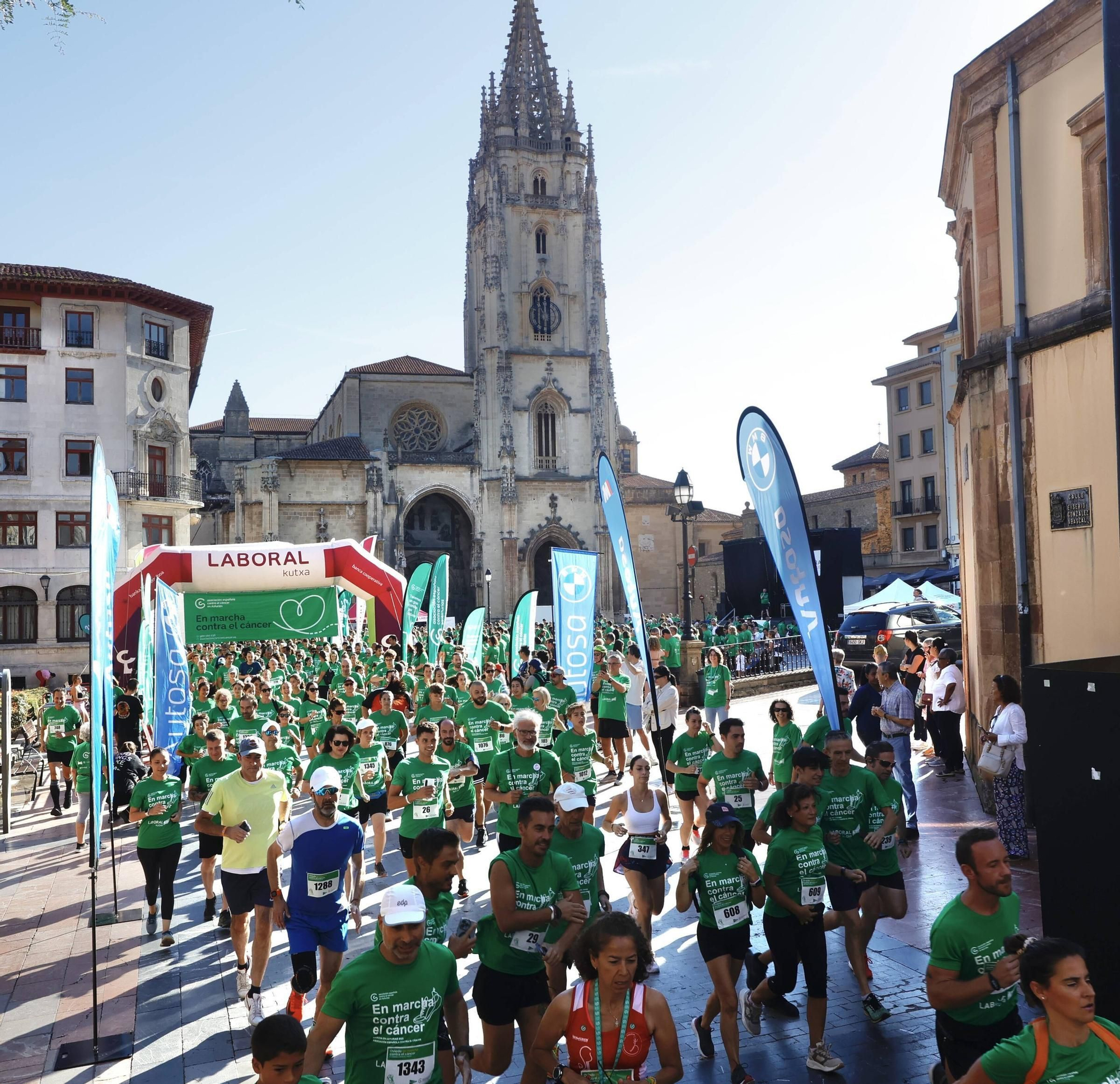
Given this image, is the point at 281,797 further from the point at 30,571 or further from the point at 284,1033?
the point at 30,571

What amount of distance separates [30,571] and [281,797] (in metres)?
34.0

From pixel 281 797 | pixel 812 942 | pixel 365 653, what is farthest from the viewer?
pixel 365 653

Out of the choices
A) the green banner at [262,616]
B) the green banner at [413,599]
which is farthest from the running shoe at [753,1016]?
the green banner at [413,599]

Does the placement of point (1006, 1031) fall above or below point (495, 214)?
below

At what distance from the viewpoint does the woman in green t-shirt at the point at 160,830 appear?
8797 mm

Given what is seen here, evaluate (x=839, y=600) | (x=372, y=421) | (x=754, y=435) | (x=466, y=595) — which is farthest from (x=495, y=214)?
(x=754, y=435)

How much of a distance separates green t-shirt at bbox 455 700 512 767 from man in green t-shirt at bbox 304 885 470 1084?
6.91m

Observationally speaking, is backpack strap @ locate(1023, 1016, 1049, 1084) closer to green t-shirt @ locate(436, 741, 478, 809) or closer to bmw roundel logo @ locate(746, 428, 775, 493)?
bmw roundel logo @ locate(746, 428, 775, 493)

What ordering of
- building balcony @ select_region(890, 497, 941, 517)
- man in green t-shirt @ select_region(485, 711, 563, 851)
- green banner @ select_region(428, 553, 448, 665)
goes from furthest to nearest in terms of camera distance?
building balcony @ select_region(890, 497, 941, 517) < green banner @ select_region(428, 553, 448, 665) < man in green t-shirt @ select_region(485, 711, 563, 851)

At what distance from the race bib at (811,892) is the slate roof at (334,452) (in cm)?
5546

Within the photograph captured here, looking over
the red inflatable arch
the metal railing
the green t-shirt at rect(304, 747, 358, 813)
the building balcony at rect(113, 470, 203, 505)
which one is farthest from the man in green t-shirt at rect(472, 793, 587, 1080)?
the metal railing

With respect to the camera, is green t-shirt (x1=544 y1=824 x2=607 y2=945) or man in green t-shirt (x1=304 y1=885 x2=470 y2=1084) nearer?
man in green t-shirt (x1=304 y1=885 x2=470 y2=1084)

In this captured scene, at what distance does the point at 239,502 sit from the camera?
190ft

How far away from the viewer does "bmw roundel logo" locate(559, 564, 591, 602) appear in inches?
529
